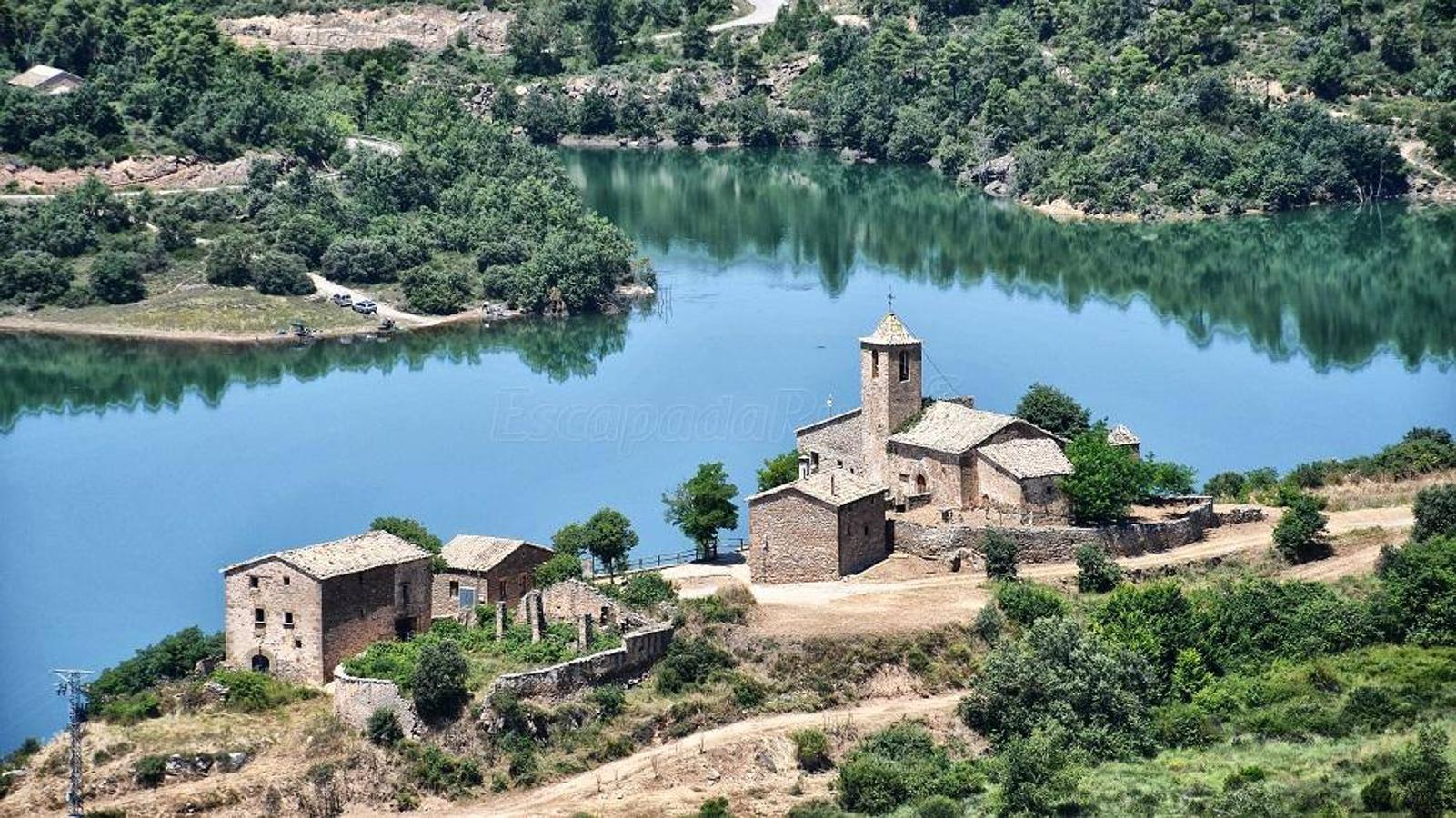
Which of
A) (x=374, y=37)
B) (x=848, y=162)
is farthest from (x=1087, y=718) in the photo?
(x=374, y=37)

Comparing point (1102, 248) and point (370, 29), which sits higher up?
point (370, 29)

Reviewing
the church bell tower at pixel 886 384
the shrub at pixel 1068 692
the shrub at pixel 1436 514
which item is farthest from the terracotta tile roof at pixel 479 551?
the shrub at pixel 1436 514

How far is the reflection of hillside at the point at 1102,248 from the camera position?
3543 inches

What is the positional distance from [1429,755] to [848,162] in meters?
87.4

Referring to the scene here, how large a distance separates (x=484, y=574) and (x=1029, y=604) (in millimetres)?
10144

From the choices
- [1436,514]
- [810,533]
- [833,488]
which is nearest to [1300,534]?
[1436,514]

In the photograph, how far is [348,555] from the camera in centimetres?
4978

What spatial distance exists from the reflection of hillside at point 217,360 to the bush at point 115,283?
3304 millimetres

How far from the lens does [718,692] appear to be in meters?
49.2

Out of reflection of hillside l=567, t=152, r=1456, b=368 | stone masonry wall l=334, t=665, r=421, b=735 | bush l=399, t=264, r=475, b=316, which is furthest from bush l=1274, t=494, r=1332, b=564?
bush l=399, t=264, r=475, b=316

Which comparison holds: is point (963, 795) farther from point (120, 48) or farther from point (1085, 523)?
point (120, 48)

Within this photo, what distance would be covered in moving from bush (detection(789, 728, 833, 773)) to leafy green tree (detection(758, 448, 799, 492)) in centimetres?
978

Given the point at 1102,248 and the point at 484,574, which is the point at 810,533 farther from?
the point at 1102,248

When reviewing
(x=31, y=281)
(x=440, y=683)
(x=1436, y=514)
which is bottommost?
(x=440, y=683)
